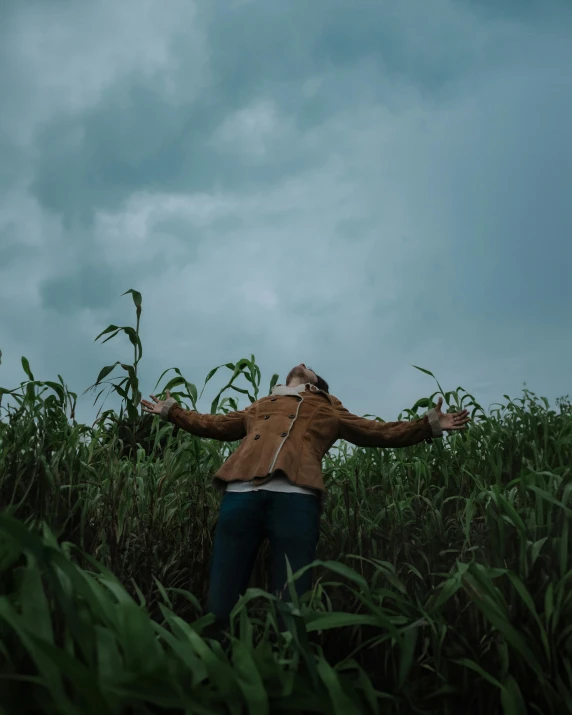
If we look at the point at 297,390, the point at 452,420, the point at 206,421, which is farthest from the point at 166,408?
the point at 452,420

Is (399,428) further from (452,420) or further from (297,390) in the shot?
(297,390)

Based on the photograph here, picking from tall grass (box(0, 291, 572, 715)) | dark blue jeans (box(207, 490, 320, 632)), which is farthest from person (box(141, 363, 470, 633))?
tall grass (box(0, 291, 572, 715))

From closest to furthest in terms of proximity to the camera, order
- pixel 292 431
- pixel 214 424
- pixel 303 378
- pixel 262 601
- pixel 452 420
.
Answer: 1. pixel 262 601
2. pixel 292 431
3. pixel 452 420
4. pixel 214 424
5. pixel 303 378

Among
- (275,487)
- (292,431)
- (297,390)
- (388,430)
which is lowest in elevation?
(275,487)

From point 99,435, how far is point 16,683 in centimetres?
325

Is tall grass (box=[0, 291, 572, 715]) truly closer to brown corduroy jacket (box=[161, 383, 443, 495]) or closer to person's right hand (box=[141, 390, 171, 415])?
person's right hand (box=[141, 390, 171, 415])

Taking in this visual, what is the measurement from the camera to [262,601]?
8.71 ft

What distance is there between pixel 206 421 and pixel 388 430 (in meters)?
0.90

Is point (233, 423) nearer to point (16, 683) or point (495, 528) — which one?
point (495, 528)

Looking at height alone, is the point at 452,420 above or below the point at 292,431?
above

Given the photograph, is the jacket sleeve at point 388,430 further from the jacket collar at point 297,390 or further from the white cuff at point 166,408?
the white cuff at point 166,408

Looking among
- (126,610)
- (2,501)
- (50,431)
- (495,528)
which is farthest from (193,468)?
(126,610)

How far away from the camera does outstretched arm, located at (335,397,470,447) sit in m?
3.08

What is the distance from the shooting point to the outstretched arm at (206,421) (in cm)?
326
